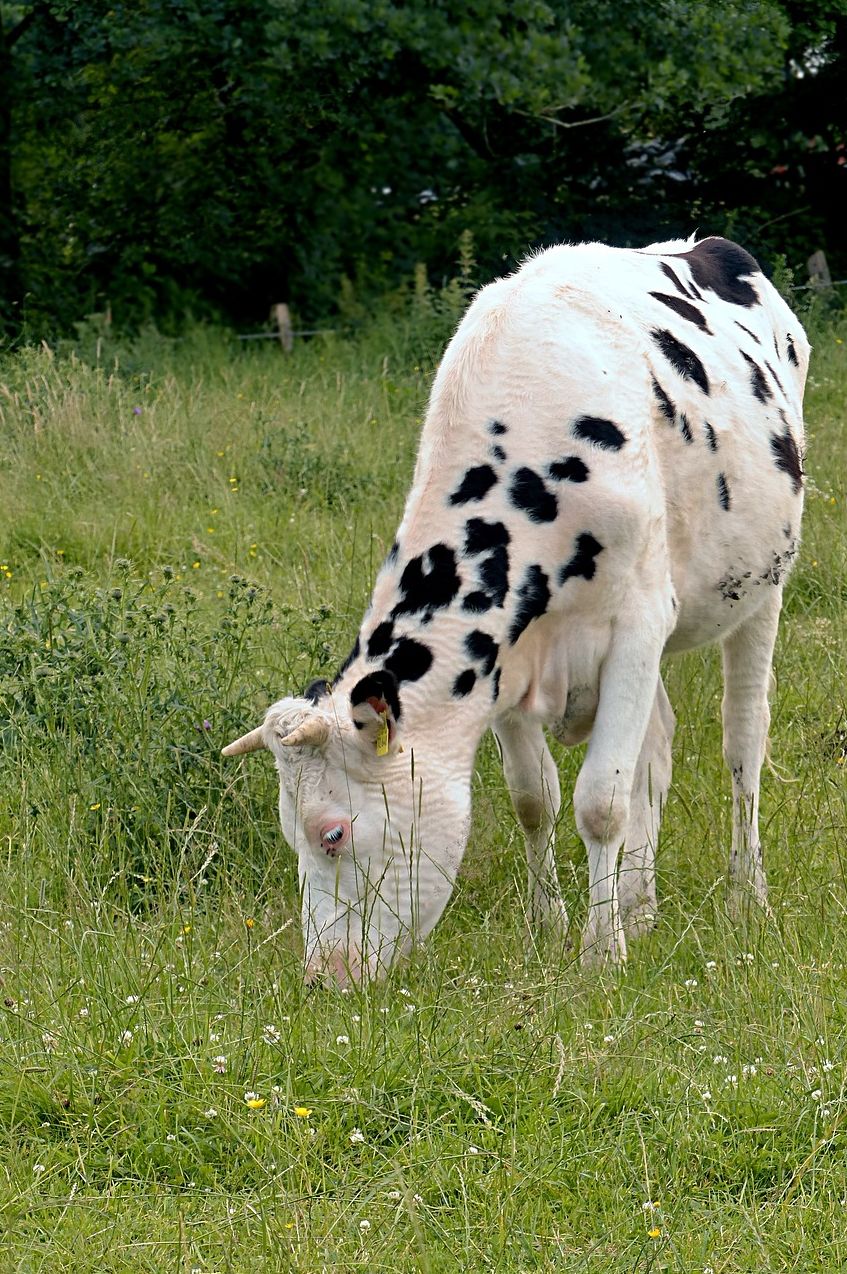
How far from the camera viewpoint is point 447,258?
1525 centimetres

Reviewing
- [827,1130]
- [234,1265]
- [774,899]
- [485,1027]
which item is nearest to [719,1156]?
[827,1130]

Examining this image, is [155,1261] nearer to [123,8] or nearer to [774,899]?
[774,899]

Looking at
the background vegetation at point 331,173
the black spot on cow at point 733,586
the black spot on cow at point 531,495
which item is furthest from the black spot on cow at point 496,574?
the background vegetation at point 331,173

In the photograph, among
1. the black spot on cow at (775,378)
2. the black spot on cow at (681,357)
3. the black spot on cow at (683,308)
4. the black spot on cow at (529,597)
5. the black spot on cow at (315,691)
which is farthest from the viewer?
the black spot on cow at (775,378)

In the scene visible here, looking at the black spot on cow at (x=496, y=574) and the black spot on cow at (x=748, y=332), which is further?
the black spot on cow at (x=748, y=332)

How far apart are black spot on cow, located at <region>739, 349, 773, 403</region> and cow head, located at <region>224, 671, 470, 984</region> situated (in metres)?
1.88

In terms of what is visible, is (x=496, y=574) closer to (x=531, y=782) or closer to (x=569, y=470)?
(x=569, y=470)

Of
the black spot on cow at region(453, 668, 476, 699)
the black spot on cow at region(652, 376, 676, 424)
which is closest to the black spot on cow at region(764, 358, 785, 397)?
the black spot on cow at region(652, 376, 676, 424)

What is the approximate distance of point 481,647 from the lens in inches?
159

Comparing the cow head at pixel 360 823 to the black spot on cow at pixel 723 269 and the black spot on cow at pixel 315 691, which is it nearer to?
the black spot on cow at pixel 315 691

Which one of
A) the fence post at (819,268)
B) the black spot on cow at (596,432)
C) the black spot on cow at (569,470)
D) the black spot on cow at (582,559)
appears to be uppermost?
the fence post at (819,268)

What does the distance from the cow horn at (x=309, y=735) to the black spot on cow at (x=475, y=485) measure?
0.74m

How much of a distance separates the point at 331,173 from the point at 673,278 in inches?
418

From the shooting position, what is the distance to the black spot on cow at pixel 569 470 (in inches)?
163
